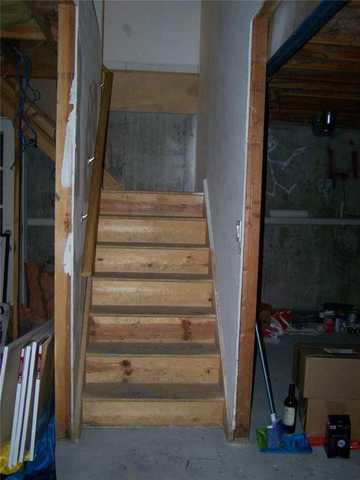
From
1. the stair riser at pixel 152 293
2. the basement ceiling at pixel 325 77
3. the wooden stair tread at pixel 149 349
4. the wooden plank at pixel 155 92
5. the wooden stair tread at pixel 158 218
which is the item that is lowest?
the wooden stair tread at pixel 149 349

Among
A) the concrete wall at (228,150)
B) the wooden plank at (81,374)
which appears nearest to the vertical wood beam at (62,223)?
the wooden plank at (81,374)

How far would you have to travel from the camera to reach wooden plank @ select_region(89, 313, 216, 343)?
2.87 m

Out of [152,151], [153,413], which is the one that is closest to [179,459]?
[153,413]

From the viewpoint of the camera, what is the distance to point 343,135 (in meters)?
5.15

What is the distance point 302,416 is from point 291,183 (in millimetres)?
3108

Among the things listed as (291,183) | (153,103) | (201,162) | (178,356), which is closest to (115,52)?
(153,103)

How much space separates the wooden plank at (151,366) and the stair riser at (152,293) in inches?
15.2

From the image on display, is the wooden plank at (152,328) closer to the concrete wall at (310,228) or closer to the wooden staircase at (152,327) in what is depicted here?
the wooden staircase at (152,327)

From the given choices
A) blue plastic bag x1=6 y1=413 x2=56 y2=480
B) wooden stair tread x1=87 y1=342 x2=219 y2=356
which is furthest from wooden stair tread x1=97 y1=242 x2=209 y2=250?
blue plastic bag x1=6 y1=413 x2=56 y2=480

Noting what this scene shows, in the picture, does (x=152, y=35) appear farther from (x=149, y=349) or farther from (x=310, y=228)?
(x=149, y=349)

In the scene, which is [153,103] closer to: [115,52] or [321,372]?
[115,52]

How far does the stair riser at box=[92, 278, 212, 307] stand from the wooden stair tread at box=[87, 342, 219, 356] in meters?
0.31

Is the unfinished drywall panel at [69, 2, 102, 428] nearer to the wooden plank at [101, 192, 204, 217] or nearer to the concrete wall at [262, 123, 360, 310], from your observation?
the wooden plank at [101, 192, 204, 217]

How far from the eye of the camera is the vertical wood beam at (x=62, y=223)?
2102 mm
